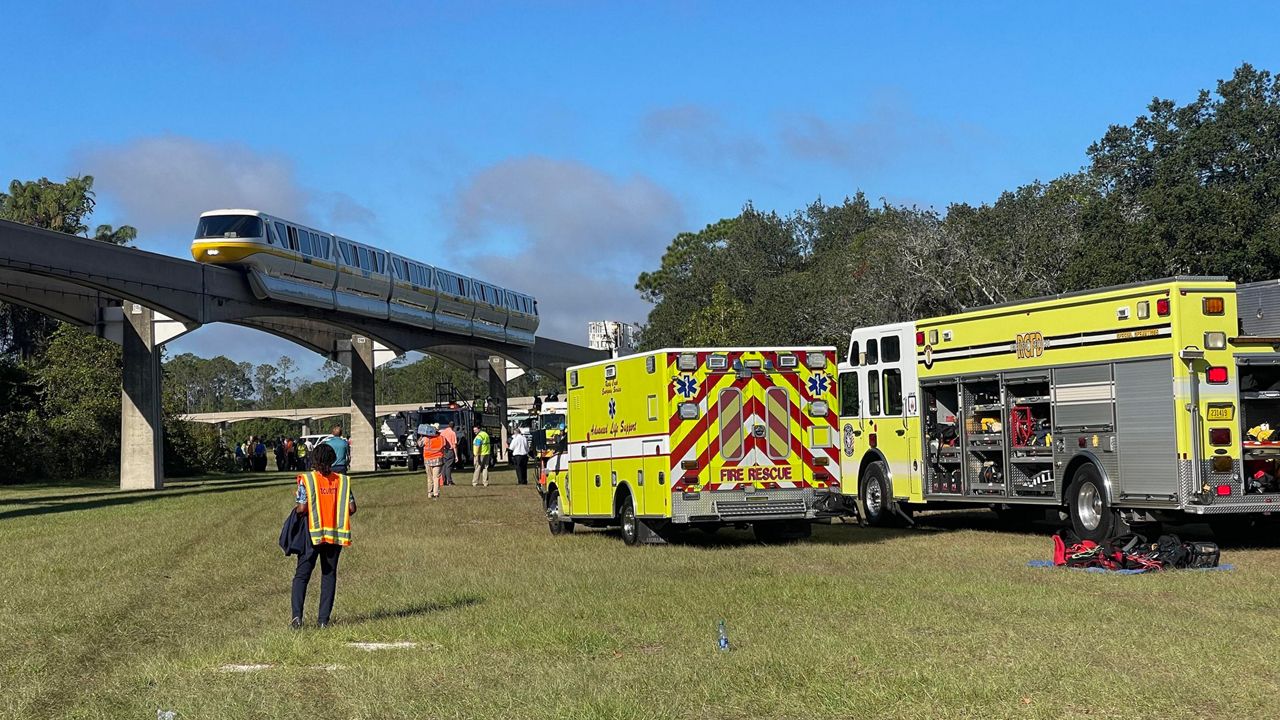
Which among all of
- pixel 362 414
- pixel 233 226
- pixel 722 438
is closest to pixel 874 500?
pixel 722 438

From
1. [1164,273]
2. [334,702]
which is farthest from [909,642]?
[1164,273]

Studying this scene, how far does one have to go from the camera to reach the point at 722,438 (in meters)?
19.7

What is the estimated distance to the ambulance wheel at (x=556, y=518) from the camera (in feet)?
76.4

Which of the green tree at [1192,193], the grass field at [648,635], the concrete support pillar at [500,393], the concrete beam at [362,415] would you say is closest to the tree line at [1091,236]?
the green tree at [1192,193]

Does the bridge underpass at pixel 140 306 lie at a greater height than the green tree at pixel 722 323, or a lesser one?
lesser

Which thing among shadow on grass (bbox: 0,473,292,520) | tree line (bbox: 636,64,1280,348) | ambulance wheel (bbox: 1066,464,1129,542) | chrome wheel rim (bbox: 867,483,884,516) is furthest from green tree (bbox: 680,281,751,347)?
ambulance wheel (bbox: 1066,464,1129,542)

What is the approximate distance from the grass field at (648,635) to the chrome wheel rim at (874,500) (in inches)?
142

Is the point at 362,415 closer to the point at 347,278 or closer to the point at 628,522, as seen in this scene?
the point at 347,278

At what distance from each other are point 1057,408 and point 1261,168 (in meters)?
51.3

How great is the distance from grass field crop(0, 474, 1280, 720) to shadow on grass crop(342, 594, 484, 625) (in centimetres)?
5

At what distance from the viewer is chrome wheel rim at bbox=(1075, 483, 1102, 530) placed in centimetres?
1847

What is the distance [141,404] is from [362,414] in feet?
64.1

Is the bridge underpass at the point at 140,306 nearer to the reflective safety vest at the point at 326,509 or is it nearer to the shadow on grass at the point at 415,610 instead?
the shadow on grass at the point at 415,610

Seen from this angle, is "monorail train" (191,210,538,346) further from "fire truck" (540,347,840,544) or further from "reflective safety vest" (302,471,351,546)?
"reflective safety vest" (302,471,351,546)
